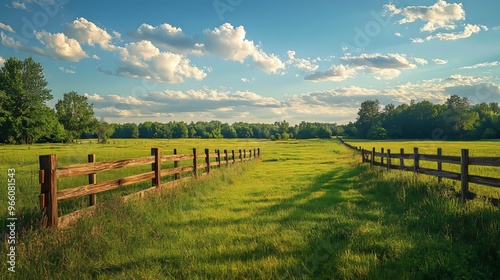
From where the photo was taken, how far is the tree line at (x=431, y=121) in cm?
10231

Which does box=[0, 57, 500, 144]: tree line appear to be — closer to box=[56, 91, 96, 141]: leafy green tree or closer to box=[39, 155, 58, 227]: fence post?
box=[56, 91, 96, 141]: leafy green tree

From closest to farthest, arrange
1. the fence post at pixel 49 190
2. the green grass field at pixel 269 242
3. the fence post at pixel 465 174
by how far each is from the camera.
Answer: the green grass field at pixel 269 242 < the fence post at pixel 49 190 < the fence post at pixel 465 174

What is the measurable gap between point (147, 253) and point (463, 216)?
5848 mm

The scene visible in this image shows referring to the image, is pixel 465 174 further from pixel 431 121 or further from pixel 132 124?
pixel 132 124

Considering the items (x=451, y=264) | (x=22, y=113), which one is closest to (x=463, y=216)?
(x=451, y=264)

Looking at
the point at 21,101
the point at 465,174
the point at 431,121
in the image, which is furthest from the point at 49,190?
the point at 431,121

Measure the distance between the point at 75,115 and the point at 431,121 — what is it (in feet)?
427

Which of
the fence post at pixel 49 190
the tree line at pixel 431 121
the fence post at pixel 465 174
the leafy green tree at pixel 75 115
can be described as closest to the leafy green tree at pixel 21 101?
the leafy green tree at pixel 75 115

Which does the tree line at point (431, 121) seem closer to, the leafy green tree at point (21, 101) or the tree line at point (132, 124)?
the tree line at point (132, 124)

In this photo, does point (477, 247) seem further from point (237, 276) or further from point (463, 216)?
point (237, 276)

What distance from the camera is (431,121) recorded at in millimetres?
124438

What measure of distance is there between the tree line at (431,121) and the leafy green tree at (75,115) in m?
106

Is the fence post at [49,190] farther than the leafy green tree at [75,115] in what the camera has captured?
No

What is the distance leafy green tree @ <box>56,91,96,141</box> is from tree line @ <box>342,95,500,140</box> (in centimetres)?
10576
